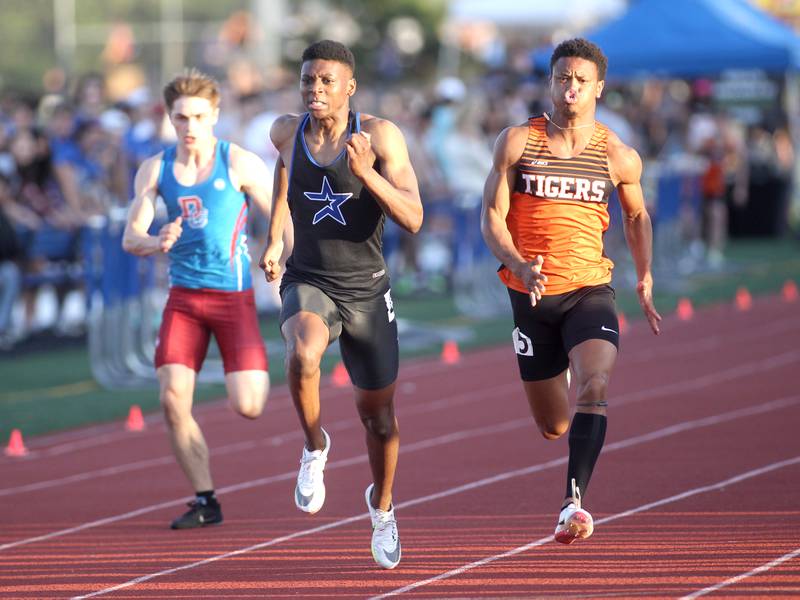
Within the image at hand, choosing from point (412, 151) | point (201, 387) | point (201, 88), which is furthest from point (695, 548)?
point (412, 151)

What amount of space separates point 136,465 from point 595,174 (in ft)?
13.7

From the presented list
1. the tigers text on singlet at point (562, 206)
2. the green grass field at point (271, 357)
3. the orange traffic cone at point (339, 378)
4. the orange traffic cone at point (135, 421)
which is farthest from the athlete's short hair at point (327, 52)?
the orange traffic cone at point (339, 378)

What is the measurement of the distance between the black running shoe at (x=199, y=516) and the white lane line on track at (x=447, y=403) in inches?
35.4

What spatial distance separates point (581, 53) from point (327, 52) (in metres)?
1.17

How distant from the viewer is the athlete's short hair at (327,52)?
6898 mm

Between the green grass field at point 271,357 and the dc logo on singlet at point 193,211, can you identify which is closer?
the dc logo on singlet at point 193,211

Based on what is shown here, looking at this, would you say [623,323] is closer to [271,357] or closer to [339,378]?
[271,357]

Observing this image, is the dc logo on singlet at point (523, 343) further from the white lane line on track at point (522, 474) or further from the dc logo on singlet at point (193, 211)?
the dc logo on singlet at point (193, 211)

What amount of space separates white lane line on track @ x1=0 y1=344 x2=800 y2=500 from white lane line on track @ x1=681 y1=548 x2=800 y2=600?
3.44 meters

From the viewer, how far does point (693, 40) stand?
971 inches

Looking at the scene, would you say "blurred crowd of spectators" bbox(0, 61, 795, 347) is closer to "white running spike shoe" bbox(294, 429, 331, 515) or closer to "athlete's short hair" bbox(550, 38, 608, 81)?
"white running spike shoe" bbox(294, 429, 331, 515)

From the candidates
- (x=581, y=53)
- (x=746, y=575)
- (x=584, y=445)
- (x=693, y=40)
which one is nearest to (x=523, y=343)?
(x=584, y=445)

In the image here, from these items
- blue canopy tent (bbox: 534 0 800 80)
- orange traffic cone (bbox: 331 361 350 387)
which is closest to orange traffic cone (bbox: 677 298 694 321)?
orange traffic cone (bbox: 331 361 350 387)

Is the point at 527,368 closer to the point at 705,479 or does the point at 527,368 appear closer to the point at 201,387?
the point at 705,479
